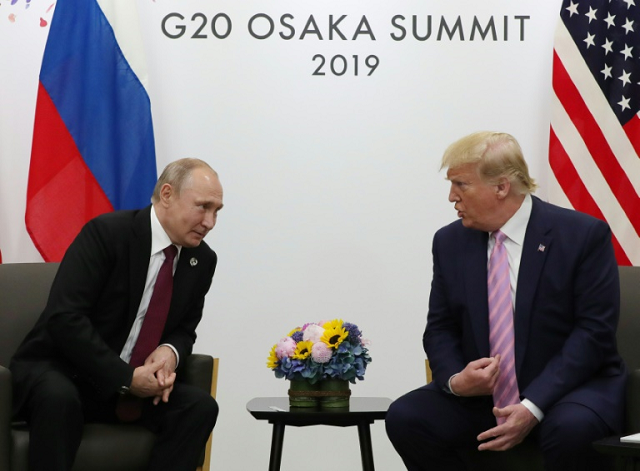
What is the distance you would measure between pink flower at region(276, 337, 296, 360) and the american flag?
5.82 ft

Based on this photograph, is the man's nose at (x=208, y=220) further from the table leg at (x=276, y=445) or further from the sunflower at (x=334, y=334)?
the table leg at (x=276, y=445)

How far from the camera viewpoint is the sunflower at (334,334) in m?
3.51

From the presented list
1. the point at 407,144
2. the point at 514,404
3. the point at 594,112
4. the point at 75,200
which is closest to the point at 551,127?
the point at 594,112

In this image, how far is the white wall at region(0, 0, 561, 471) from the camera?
15.5 feet

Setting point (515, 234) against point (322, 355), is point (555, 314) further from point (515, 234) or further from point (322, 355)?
point (322, 355)

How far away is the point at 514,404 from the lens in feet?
10.1

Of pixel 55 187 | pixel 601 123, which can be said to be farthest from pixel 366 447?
pixel 601 123

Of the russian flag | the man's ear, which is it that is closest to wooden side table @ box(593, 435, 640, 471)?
the man's ear

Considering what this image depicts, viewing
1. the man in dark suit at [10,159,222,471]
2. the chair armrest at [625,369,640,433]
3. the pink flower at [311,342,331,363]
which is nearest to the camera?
the chair armrest at [625,369,640,433]

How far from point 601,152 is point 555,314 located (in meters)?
1.64

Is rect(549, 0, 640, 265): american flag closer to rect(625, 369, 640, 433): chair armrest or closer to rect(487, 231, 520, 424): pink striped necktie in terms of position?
rect(487, 231, 520, 424): pink striped necktie

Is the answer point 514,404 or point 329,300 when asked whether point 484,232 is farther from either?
point 329,300

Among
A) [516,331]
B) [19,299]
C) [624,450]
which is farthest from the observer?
[19,299]

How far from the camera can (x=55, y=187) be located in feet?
14.6
